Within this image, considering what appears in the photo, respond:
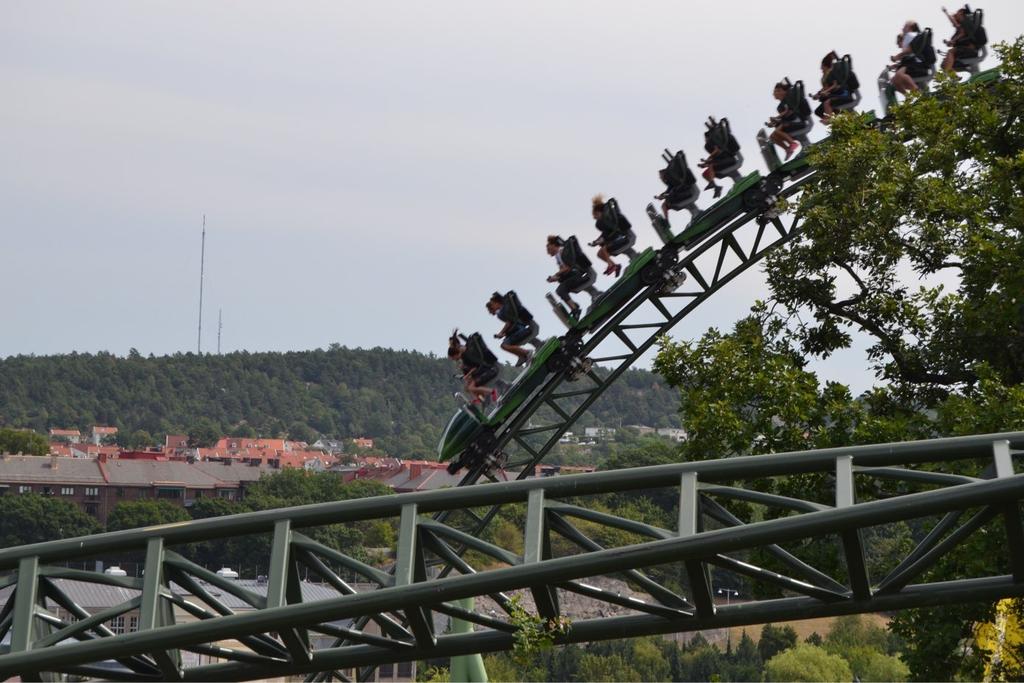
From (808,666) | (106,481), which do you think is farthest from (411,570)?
(106,481)

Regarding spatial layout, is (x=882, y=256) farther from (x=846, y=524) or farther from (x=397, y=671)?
(x=397, y=671)

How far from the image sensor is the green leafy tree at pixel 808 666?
91.8 m

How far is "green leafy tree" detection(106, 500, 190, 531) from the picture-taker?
15475 cm

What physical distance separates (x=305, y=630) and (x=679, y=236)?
47.0 ft

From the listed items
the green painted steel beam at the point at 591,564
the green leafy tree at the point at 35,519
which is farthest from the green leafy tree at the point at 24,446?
the green painted steel beam at the point at 591,564

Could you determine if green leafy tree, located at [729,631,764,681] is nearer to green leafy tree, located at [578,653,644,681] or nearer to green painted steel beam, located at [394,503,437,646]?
green leafy tree, located at [578,653,644,681]

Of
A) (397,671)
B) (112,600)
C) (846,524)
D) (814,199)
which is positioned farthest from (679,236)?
(397,671)

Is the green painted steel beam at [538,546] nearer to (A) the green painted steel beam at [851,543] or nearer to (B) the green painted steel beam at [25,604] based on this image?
(A) the green painted steel beam at [851,543]

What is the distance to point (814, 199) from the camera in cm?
1953

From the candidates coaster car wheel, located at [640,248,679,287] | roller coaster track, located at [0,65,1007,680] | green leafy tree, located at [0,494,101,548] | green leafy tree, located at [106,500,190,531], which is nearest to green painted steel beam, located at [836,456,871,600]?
roller coaster track, located at [0,65,1007,680]

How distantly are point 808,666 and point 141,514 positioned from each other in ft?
265

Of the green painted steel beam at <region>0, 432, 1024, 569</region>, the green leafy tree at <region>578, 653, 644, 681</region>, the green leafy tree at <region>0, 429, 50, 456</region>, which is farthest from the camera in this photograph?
the green leafy tree at <region>0, 429, 50, 456</region>

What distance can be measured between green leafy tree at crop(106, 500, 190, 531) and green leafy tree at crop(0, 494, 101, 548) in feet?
12.2

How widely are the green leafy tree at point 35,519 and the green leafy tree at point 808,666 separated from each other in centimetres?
7261
